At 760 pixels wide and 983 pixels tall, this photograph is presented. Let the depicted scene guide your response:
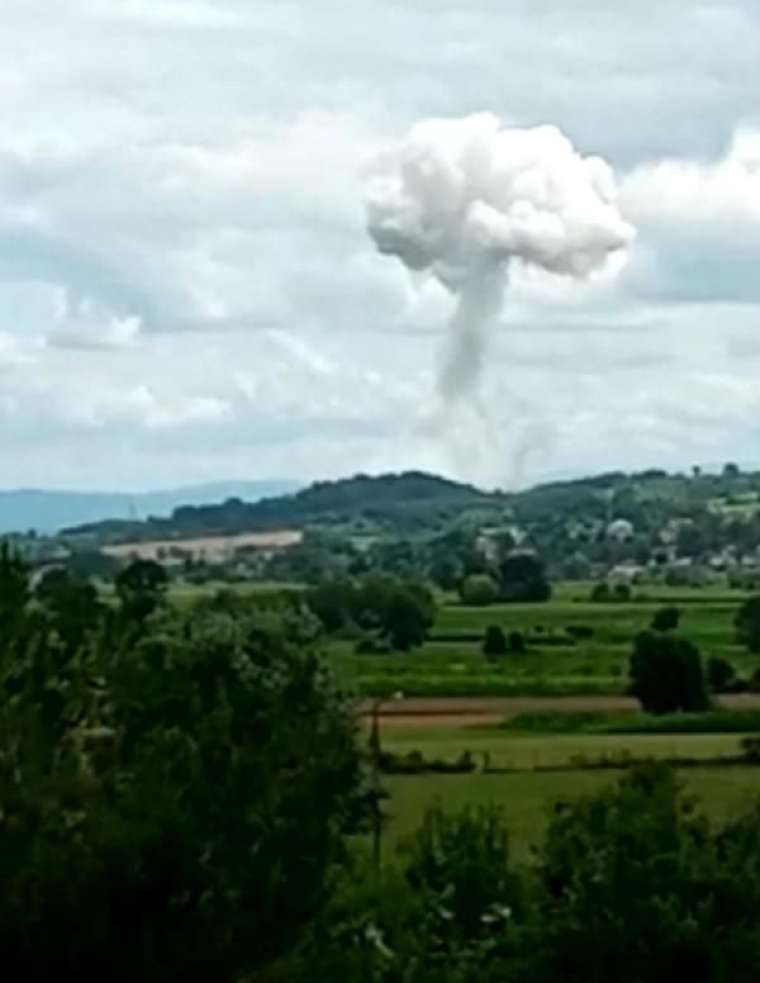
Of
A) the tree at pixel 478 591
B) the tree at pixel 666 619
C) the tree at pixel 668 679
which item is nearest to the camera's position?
the tree at pixel 668 679

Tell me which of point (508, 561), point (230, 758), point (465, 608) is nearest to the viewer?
point (230, 758)

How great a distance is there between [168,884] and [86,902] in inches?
35.5

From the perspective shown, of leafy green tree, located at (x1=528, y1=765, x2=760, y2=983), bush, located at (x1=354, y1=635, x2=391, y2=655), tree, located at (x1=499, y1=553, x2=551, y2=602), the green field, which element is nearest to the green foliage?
leafy green tree, located at (x1=528, y1=765, x2=760, y2=983)

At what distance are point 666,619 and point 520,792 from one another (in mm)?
55357

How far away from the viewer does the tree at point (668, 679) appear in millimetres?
80125

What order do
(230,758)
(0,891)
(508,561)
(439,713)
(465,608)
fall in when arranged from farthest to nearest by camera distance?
1. (508,561)
2. (465,608)
3. (439,713)
4. (230,758)
5. (0,891)

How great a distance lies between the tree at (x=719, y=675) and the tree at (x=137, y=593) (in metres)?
52.1

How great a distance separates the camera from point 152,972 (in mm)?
26625

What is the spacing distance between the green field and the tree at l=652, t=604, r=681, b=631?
0.52 meters

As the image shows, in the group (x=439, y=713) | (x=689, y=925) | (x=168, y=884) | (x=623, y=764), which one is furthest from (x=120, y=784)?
(x=439, y=713)

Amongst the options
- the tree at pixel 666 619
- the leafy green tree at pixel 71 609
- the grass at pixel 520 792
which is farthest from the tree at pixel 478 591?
the leafy green tree at pixel 71 609

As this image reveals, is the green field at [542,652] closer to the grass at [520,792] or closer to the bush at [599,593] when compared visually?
the bush at [599,593]

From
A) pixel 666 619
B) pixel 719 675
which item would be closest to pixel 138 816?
pixel 719 675

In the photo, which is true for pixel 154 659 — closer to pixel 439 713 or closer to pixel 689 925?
pixel 689 925
